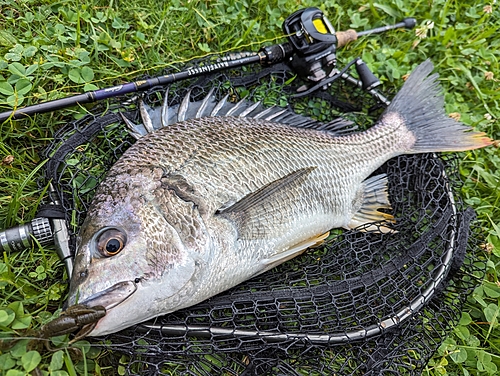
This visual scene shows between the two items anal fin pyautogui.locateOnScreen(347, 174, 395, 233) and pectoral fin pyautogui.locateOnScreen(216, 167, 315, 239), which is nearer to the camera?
pectoral fin pyautogui.locateOnScreen(216, 167, 315, 239)

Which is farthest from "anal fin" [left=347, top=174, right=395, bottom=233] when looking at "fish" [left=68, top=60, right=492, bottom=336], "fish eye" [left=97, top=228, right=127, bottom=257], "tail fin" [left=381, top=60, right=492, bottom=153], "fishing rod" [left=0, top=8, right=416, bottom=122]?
"fish eye" [left=97, top=228, right=127, bottom=257]

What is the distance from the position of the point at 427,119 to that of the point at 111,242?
2403 millimetres

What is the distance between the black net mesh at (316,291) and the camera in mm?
2207

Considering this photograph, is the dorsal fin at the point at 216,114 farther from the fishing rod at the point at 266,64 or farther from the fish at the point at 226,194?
the fishing rod at the point at 266,64

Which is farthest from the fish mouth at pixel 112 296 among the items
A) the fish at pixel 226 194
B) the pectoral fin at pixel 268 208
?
the pectoral fin at pixel 268 208

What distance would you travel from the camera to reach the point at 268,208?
7.99 ft

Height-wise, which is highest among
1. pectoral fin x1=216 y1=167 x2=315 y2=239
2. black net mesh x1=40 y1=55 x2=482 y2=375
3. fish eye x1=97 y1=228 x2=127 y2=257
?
fish eye x1=97 y1=228 x2=127 y2=257

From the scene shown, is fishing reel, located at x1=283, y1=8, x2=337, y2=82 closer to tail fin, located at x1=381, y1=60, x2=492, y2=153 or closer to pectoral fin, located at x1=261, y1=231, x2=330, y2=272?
tail fin, located at x1=381, y1=60, x2=492, y2=153

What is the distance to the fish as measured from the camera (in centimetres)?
197

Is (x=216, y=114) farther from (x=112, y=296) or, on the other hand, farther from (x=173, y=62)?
(x=112, y=296)

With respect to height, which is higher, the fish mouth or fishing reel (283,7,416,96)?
fishing reel (283,7,416,96)

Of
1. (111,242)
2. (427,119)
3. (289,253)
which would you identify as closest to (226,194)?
(289,253)

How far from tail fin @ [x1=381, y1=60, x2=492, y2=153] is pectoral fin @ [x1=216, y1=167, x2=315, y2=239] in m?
0.97

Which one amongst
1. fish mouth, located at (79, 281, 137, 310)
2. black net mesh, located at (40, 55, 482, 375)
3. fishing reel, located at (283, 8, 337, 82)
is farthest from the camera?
fishing reel, located at (283, 8, 337, 82)
